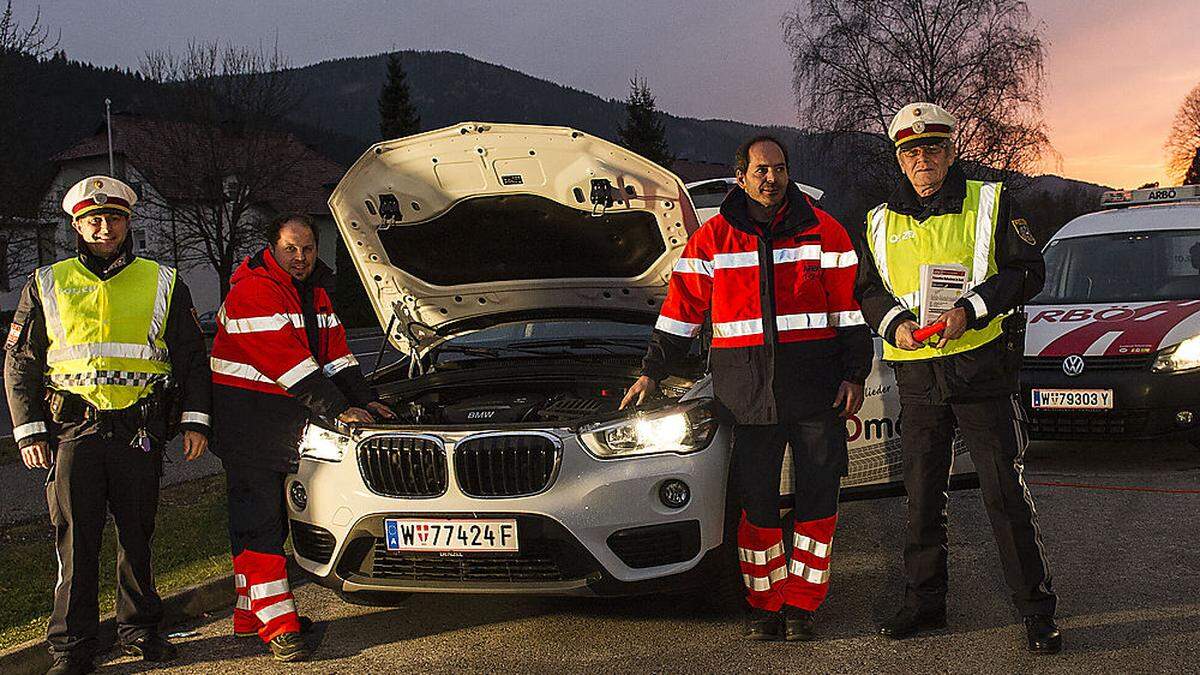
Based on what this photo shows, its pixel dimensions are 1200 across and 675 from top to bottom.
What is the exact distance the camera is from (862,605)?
15.9 feet

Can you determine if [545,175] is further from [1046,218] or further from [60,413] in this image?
[1046,218]

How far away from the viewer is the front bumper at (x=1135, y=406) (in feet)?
25.2

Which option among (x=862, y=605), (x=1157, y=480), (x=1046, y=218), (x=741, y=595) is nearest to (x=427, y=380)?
(x=741, y=595)

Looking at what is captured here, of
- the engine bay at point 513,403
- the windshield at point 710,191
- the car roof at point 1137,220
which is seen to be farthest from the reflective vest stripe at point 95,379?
the car roof at point 1137,220

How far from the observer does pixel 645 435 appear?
169 inches

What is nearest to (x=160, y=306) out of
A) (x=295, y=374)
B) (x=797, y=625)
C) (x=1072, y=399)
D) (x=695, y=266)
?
(x=295, y=374)

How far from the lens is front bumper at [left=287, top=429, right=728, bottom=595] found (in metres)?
4.18

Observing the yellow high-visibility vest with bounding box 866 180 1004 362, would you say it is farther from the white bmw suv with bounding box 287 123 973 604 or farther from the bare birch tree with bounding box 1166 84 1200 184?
the bare birch tree with bounding box 1166 84 1200 184

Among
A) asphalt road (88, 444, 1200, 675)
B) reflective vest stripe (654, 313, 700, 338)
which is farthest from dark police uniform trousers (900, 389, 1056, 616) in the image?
reflective vest stripe (654, 313, 700, 338)

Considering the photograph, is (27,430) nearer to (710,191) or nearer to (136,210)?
(710,191)

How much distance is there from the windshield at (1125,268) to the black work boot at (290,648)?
675 cm

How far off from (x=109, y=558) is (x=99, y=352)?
6.64 feet

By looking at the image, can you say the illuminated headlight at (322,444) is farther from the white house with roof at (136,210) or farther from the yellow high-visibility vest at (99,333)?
the white house with roof at (136,210)

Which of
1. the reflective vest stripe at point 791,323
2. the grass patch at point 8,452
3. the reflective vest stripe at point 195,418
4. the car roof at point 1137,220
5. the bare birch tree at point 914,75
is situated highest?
the bare birch tree at point 914,75
